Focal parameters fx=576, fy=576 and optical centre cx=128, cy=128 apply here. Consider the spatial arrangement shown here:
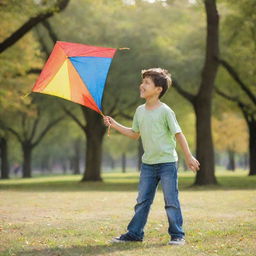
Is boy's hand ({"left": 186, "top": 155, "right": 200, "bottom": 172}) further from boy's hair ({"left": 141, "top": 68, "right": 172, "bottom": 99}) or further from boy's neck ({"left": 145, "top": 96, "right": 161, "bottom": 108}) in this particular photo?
boy's hair ({"left": 141, "top": 68, "right": 172, "bottom": 99})

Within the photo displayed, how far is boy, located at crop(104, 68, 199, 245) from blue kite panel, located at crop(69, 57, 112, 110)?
0.73 m

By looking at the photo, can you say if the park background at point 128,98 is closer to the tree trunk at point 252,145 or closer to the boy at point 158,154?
the tree trunk at point 252,145

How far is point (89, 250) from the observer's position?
6.43 metres

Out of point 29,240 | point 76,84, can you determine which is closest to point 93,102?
point 76,84

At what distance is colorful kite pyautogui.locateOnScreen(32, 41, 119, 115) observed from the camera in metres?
7.62

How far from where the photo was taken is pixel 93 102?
7.53 metres

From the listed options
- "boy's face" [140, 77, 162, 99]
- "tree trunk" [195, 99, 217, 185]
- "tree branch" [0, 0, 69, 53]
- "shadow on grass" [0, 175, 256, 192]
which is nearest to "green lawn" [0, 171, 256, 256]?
"boy's face" [140, 77, 162, 99]

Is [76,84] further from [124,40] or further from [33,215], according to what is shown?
[124,40]

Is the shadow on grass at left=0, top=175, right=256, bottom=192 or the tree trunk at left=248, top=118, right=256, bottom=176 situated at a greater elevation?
the tree trunk at left=248, top=118, right=256, bottom=176

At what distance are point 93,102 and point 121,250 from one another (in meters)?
2.08

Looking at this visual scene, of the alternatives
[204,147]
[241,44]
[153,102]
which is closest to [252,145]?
[241,44]

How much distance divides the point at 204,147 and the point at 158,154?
16.4m

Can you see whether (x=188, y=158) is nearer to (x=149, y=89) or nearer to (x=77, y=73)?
(x=149, y=89)

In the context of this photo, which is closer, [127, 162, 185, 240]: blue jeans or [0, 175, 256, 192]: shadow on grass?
[127, 162, 185, 240]: blue jeans
